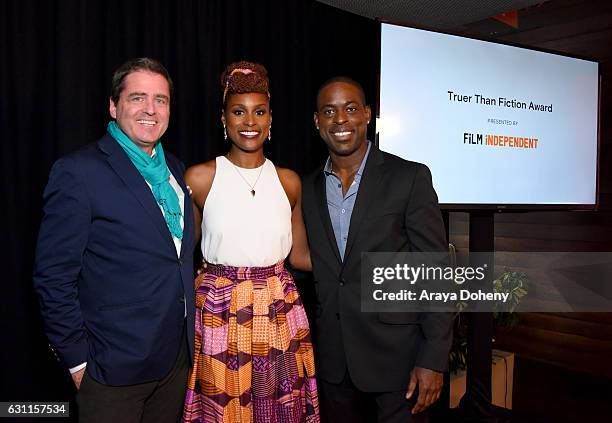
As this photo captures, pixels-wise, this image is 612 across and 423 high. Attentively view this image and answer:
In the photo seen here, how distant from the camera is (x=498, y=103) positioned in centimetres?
262

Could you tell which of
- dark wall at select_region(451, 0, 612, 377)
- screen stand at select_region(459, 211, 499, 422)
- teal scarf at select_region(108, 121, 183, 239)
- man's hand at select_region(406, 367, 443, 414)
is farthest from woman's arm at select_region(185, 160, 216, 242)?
dark wall at select_region(451, 0, 612, 377)

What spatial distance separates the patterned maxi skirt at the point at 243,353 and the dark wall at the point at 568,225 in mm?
2630

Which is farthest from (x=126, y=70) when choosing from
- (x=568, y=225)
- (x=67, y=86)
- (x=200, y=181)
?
(x=568, y=225)

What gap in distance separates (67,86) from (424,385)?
204cm

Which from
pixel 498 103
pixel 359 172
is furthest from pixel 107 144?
pixel 498 103

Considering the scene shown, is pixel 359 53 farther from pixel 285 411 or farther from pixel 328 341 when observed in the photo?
pixel 285 411

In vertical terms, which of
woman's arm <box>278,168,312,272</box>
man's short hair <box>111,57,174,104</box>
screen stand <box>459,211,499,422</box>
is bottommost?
screen stand <box>459,211,499,422</box>

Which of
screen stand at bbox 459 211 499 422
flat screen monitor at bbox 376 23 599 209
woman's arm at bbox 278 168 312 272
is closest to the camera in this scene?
woman's arm at bbox 278 168 312 272

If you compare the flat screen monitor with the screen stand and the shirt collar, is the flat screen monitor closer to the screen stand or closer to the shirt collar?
the screen stand

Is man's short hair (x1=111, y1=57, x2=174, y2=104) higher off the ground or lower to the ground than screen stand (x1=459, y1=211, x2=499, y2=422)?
higher

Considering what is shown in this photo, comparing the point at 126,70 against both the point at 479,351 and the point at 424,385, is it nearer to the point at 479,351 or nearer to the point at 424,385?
the point at 424,385

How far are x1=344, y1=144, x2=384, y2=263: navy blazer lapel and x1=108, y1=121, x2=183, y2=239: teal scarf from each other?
0.60m

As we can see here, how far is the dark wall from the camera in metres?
3.36

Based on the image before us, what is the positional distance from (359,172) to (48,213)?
1073 millimetres
